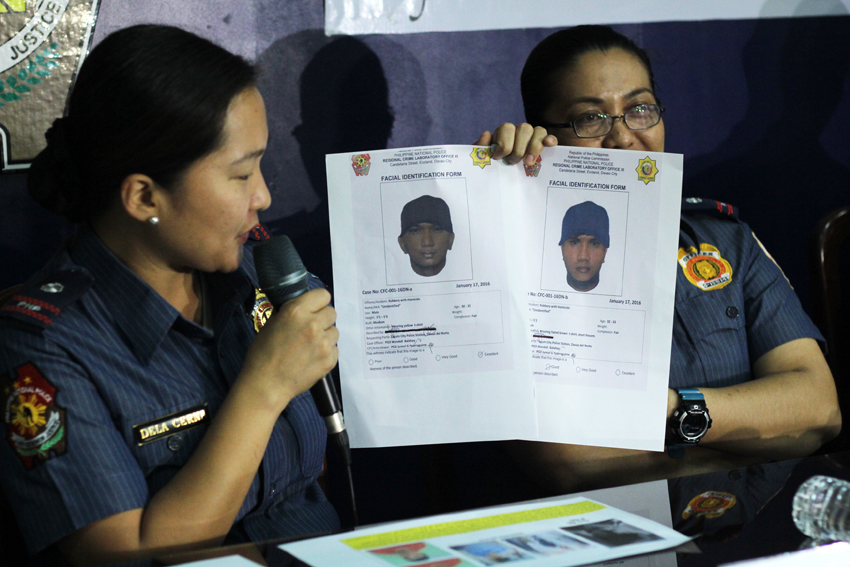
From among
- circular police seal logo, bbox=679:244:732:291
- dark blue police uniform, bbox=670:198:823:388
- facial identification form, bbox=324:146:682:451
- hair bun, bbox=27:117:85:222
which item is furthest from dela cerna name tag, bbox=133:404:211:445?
circular police seal logo, bbox=679:244:732:291

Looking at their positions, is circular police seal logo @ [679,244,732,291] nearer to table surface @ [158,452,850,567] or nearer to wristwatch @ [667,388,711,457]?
wristwatch @ [667,388,711,457]

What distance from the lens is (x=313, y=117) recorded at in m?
1.85

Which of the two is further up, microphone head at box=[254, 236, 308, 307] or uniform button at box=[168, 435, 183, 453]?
microphone head at box=[254, 236, 308, 307]

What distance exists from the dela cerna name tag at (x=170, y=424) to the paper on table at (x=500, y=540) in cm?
30

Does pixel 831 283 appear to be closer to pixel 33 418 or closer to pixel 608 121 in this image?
pixel 608 121

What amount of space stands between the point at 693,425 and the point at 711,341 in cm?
23

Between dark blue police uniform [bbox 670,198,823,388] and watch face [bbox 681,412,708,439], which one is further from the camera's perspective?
dark blue police uniform [bbox 670,198,823,388]

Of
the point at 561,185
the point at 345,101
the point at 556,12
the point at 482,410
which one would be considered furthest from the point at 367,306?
the point at 556,12

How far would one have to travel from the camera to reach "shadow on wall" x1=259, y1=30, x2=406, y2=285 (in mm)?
1819

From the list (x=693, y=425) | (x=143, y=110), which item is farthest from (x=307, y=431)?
(x=693, y=425)

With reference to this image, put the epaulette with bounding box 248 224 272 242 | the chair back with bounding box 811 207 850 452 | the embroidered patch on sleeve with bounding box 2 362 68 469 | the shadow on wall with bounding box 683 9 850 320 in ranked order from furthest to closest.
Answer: the shadow on wall with bounding box 683 9 850 320, the chair back with bounding box 811 207 850 452, the epaulette with bounding box 248 224 272 242, the embroidered patch on sleeve with bounding box 2 362 68 469

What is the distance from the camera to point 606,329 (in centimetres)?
127

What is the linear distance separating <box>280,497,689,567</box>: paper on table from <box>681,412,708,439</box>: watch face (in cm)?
37

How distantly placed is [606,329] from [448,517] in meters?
0.47
